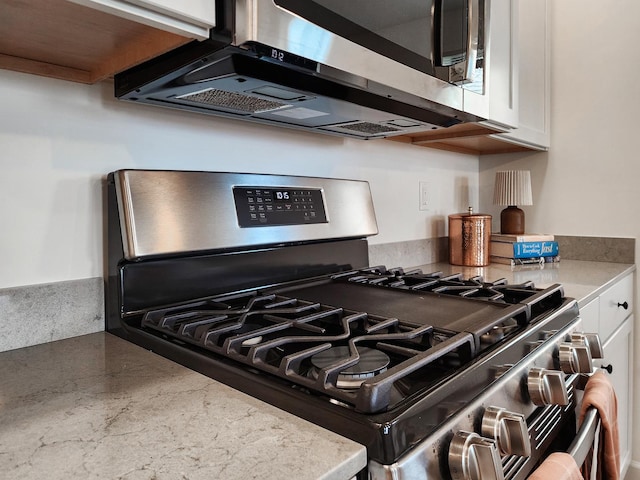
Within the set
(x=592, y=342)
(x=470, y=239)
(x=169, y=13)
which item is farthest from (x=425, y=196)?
(x=169, y=13)

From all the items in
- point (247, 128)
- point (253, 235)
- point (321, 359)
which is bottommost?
point (321, 359)

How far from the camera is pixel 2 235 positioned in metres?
0.76

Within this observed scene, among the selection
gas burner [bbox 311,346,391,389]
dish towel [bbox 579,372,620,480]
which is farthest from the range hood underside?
dish towel [bbox 579,372,620,480]

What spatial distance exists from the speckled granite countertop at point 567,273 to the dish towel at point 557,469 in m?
0.56

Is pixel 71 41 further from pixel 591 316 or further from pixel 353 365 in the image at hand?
pixel 591 316

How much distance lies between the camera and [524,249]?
1759mm

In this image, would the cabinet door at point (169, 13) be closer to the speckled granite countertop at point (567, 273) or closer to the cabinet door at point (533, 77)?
the speckled granite countertop at point (567, 273)

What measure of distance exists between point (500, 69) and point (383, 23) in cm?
69

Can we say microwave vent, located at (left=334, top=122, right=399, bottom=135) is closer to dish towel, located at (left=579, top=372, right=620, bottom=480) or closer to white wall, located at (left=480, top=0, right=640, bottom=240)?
dish towel, located at (left=579, top=372, right=620, bottom=480)

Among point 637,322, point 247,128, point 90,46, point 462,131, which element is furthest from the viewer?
point 637,322

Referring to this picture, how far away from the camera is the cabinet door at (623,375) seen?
1.54 meters

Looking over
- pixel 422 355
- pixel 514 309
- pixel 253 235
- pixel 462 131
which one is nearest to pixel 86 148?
pixel 253 235

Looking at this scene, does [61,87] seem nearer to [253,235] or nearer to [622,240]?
[253,235]

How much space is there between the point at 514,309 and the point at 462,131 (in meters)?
0.88
